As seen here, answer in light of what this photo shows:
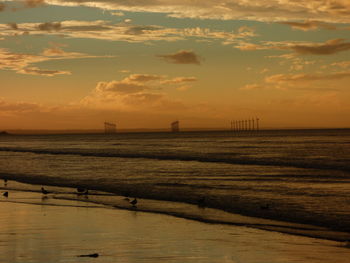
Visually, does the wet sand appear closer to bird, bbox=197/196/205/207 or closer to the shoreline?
the shoreline

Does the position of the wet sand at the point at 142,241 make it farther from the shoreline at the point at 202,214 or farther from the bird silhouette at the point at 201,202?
the bird silhouette at the point at 201,202

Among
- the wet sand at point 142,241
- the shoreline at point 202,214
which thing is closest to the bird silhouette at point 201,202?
the shoreline at point 202,214

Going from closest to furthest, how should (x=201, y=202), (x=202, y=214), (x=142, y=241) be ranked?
(x=142, y=241)
(x=202, y=214)
(x=201, y=202)

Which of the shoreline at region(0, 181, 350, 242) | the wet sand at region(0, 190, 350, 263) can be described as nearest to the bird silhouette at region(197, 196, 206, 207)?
the shoreline at region(0, 181, 350, 242)

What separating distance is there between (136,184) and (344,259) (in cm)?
2350

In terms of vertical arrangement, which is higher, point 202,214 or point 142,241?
point 142,241

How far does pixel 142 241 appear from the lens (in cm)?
1708

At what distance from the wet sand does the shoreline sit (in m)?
0.77

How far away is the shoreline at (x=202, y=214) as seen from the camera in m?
19.3

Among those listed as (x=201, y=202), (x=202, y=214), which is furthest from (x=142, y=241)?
(x=201, y=202)

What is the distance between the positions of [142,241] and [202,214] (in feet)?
22.0

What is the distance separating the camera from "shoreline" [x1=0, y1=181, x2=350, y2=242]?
1928 centimetres

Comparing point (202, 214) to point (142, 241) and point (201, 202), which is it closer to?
point (201, 202)

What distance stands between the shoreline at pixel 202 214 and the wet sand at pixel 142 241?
2.51ft
